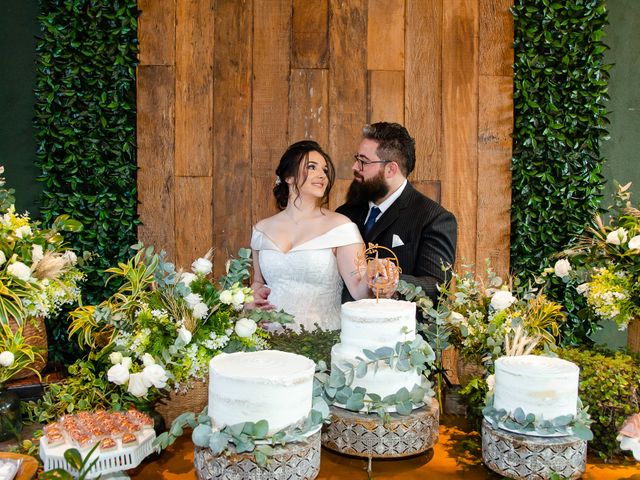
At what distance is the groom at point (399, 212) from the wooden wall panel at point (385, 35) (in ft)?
2.30

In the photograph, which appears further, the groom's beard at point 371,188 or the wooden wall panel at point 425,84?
the wooden wall panel at point 425,84

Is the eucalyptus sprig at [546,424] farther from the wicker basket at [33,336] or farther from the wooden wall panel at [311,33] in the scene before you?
the wooden wall panel at [311,33]

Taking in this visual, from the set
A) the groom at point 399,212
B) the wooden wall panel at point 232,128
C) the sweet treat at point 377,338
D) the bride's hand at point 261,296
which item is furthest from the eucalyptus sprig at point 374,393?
the wooden wall panel at point 232,128

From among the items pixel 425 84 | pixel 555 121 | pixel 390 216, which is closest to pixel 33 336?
pixel 390 216

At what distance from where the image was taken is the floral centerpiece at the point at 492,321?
1604 millimetres

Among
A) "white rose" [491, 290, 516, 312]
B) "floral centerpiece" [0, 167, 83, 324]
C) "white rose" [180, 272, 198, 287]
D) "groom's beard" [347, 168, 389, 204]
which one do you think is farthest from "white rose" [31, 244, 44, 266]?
"groom's beard" [347, 168, 389, 204]

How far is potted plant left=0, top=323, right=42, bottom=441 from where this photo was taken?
1558 mm

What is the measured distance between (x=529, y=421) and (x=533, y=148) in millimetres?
2765

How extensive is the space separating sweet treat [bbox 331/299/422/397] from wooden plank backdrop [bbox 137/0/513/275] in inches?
96.5

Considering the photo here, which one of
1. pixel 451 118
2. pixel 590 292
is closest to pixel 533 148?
pixel 451 118

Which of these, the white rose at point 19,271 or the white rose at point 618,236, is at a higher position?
the white rose at point 618,236

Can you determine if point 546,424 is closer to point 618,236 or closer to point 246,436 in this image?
point 246,436

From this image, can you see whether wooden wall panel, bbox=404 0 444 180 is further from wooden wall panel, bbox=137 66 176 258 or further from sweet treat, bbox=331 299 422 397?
sweet treat, bbox=331 299 422 397

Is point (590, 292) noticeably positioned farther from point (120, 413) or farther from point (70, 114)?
point (70, 114)
